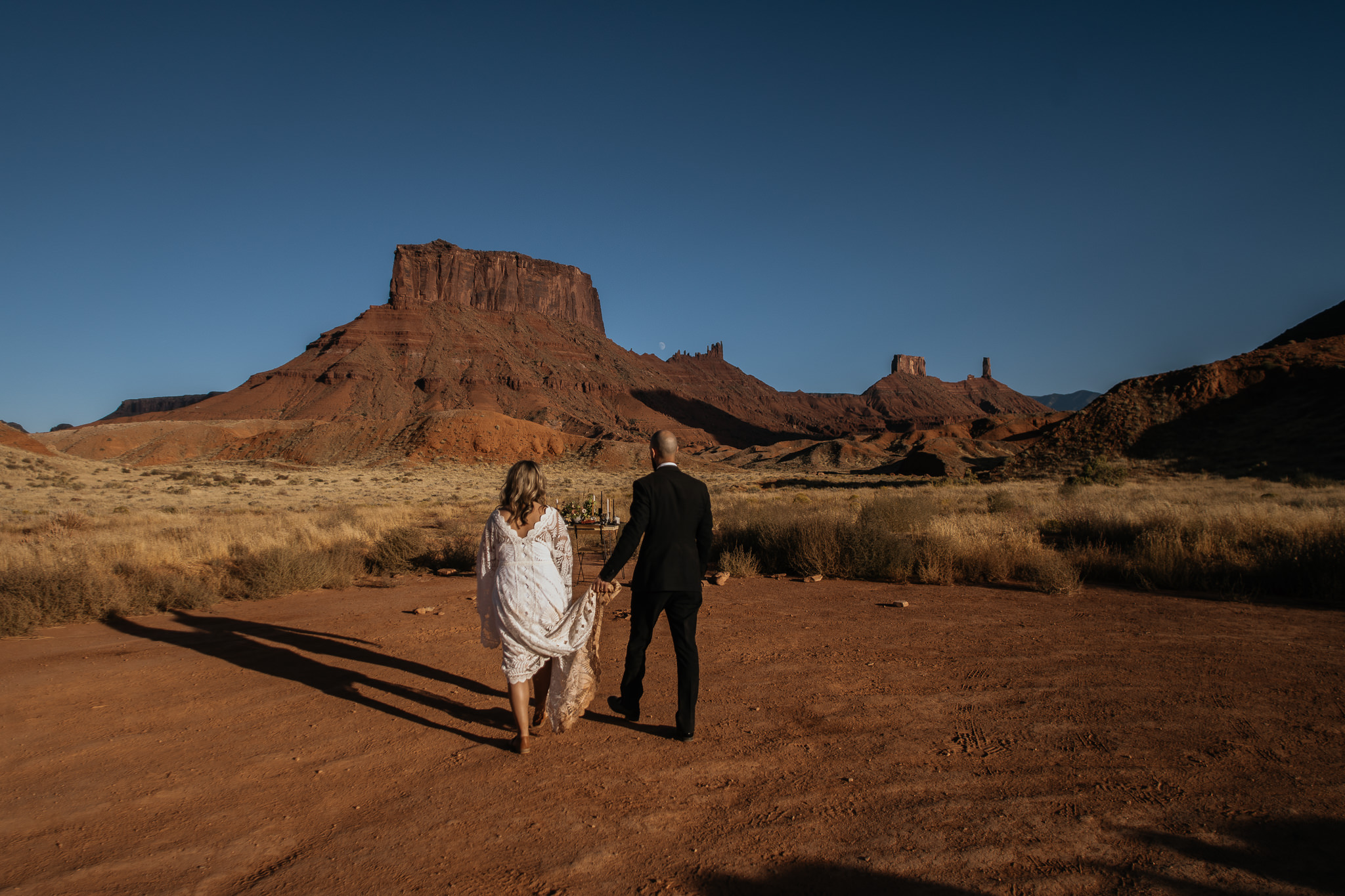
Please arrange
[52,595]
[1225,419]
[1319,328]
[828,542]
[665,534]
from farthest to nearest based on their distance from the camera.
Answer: [1319,328], [1225,419], [828,542], [52,595], [665,534]

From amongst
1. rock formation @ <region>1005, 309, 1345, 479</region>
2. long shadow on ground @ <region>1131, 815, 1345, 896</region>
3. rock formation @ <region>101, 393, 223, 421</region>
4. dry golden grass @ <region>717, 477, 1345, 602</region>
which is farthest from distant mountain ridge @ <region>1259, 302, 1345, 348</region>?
rock formation @ <region>101, 393, 223, 421</region>

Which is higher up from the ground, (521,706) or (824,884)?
(521,706)

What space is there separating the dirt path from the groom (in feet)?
1.66

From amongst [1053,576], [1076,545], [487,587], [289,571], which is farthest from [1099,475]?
[487,587]

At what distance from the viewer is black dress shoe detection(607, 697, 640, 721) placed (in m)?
4.34

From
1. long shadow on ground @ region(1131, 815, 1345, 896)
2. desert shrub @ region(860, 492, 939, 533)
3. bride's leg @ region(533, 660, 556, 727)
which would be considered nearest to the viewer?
long shadow on ground @ region(1131, 815, 1345, 896)

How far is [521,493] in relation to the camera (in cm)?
394

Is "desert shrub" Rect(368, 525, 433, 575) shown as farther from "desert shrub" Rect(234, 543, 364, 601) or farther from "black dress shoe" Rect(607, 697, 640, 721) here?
"black dress shoe" Rect(607, 697, 640, 721)

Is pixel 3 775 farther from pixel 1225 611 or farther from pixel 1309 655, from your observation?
pixel 1225 611

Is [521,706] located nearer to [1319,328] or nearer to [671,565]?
[671,565]

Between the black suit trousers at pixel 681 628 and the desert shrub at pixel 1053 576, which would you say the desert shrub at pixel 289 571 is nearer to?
the black suit trousers at pixel 681 628

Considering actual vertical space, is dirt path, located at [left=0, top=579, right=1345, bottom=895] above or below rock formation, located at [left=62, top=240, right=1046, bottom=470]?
below

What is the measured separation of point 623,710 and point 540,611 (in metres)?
0.94

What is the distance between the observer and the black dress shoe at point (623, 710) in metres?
4.34
